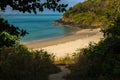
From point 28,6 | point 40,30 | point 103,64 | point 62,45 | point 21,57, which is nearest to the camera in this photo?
point 28,6

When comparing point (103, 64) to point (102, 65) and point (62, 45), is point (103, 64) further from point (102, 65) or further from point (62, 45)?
point (62, 45)

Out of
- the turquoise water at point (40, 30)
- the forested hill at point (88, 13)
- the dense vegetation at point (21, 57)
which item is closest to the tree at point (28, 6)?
the dense vegetation at point (21, 57)

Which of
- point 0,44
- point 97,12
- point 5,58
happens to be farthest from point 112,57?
point 97,12

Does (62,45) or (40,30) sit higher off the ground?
(62,45)

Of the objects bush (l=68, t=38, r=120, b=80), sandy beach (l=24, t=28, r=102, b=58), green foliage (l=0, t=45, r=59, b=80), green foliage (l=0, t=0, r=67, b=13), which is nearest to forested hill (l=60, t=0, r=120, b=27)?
sandy beach (l=24, t=28, r=102, b=58)

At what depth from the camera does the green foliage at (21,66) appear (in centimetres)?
1066

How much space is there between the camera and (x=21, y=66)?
11344mm

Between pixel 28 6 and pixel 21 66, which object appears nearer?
pixel 28 6

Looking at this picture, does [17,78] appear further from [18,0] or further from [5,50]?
[18,0]

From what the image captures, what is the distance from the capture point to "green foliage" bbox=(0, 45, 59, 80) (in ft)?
35.0

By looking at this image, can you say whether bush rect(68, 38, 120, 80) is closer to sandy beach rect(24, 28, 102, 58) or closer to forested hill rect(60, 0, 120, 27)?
sandy beach rect(24, 28, 102, 58)

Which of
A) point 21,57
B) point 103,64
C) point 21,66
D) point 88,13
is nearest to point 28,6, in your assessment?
point 103,64

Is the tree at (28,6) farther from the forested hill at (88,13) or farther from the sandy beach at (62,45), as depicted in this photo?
the forested hill at (88,13)

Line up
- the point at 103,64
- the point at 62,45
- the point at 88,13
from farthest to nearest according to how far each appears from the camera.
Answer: the point at 88,13
the point at 62,45
the point at 103,64
